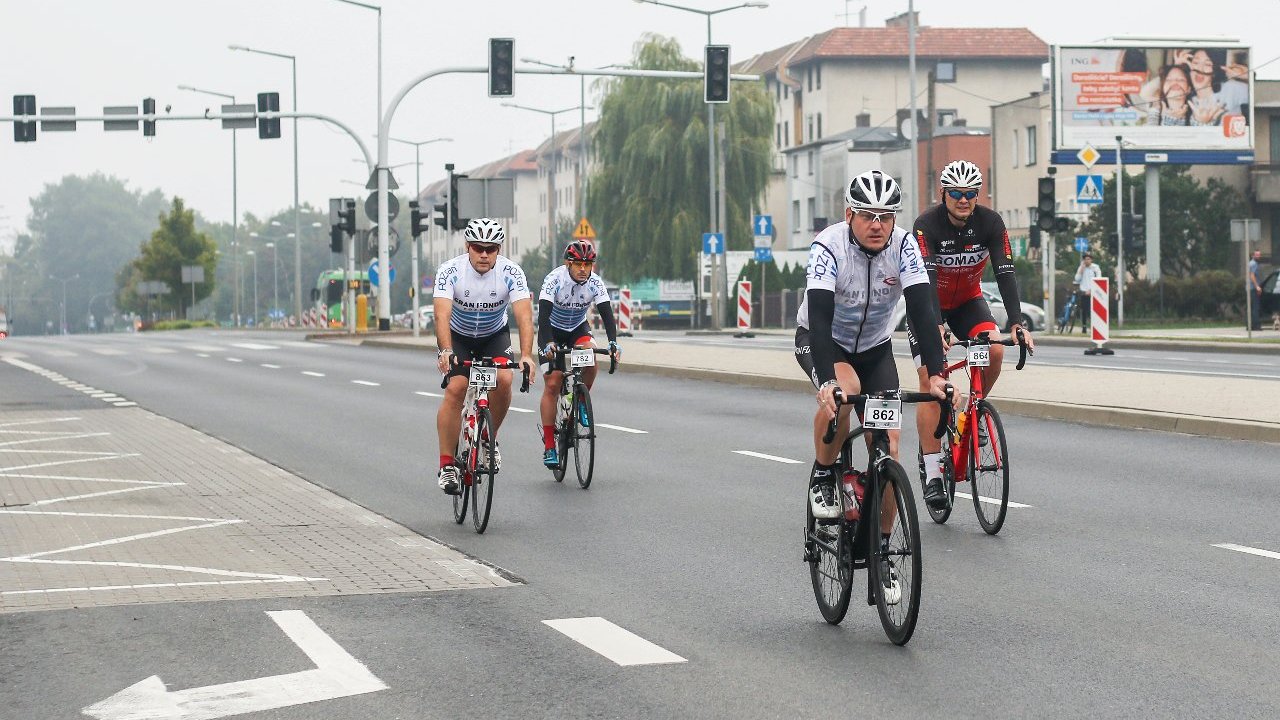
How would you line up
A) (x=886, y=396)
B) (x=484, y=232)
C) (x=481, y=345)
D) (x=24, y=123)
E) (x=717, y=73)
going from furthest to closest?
(x=24, y=123) → (x=717, y=73) → (x=481, y=345) → (x=484, y=232) → (x=886, y=396)

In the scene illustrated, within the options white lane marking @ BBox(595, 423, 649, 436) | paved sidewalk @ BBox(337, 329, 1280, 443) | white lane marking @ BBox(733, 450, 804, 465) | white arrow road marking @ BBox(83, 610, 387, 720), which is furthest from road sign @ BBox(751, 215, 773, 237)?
white arrow road marking @ BBox(83, 610, 387, 720)

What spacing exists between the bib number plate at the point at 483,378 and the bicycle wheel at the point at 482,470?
0.15m

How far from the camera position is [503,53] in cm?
3200

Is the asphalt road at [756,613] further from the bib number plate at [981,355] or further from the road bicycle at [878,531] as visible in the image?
the bib number plate at [981,355]

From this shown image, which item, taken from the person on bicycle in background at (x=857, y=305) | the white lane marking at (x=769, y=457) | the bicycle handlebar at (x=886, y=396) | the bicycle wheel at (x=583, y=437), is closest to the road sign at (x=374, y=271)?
the white lane marking at (x=769, y=457)

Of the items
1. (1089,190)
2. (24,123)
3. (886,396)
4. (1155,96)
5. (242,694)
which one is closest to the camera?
(242,694)

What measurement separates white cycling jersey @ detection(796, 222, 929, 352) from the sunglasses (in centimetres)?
12

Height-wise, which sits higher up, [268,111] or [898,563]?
[268,111]

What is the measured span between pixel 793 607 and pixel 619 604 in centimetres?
74

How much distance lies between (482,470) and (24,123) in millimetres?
33261

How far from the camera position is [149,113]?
40.3m

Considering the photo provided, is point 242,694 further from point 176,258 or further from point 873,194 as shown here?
point 176,258

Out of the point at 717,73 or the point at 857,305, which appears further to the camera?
the point at 717,73

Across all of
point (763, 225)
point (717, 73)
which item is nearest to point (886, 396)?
point (717, 73)
